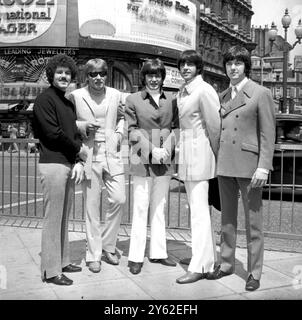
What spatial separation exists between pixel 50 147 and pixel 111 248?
137cm

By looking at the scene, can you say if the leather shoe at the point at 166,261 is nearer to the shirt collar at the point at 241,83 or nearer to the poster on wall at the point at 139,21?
the shirt collar at the point at 241,83

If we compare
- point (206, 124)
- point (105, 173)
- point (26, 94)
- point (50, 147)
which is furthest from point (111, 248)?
point (26, 94)

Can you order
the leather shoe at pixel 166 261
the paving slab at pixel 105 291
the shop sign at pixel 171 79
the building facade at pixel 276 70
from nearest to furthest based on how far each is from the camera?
the paving slab at pixel 105 291 < the leather shoe at pixel 166 261 < the building facade at pixel 276 70 < the shop sign at pixel 171 79

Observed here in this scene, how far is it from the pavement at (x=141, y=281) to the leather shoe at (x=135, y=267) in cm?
5

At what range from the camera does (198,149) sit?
432 centimetres

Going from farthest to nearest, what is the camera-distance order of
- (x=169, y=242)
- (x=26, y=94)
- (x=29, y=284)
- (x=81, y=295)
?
1. (x=26, y=94)
2. (x=169, y=242)
3. (x=29, y=284)
4. (x=81, y=295)

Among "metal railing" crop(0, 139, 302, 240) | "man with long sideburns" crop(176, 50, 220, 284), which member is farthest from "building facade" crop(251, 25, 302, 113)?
"man with long sideburns" crop(176, 50, 220, 284)

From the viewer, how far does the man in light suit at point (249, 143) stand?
394cm

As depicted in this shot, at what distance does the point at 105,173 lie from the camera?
474 cm

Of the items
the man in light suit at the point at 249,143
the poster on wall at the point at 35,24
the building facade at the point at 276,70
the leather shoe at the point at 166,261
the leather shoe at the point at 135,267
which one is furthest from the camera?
the poster on wall at the point at 35,24

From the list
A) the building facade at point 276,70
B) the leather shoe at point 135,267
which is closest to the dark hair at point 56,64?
the leather shoe at point 135,267

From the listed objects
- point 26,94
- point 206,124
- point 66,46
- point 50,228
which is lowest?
point 50,228

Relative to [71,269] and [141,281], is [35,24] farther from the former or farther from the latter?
[141,281]
